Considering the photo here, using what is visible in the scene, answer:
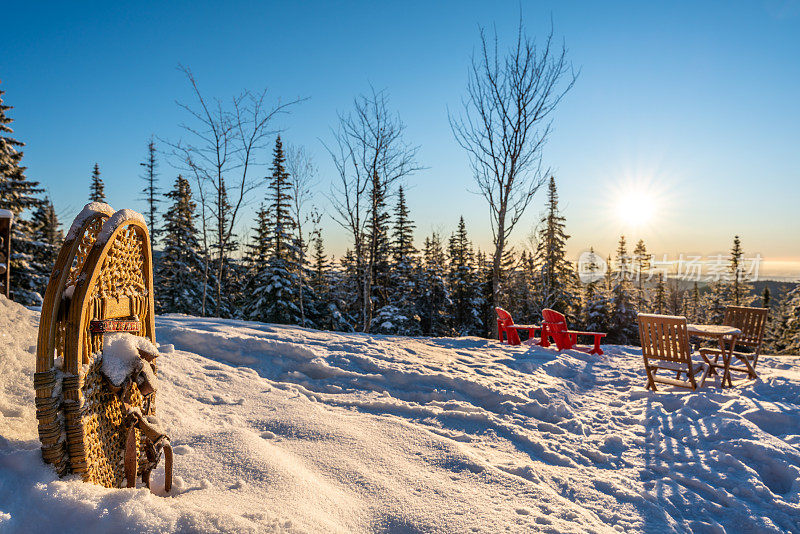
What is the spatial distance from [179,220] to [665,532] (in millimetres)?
26415

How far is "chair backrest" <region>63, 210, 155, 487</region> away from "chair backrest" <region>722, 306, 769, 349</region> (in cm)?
824

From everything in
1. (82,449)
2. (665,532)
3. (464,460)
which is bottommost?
(665,532)

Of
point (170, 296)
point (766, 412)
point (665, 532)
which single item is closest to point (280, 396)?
point (665, 532)

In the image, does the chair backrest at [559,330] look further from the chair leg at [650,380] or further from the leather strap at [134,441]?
the leather strap at [134,441]

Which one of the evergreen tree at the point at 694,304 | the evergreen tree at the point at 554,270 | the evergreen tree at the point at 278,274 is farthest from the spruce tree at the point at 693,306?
the evergreen tree at the point at 278,274

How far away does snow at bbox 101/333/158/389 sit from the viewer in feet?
5.77

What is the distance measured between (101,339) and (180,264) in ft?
78.6

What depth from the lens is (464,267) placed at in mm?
27031

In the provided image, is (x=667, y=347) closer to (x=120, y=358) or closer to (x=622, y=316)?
(x=120, y=358)

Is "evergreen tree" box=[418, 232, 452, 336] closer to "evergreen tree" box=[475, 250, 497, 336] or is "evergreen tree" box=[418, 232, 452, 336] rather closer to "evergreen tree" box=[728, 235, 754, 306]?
"evergreen tree" box=[475, 250, 497, 336]

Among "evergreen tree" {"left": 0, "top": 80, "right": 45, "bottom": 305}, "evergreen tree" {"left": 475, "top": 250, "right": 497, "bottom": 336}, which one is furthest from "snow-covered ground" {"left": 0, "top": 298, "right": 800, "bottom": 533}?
"evergreen tree" {"left": 475, "top": 250, "right": 497, "bottom": 336}

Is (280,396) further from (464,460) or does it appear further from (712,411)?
(712,411)

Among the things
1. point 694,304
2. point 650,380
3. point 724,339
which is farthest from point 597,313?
point 694,304

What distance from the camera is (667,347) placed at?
5.68 metres
